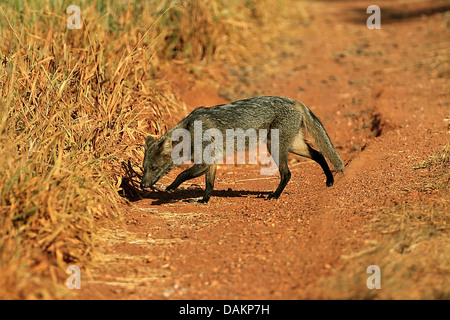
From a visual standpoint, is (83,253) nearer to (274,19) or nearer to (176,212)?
A: (176,212)

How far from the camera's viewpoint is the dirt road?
4.35 meters

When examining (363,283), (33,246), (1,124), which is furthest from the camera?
(1,124)

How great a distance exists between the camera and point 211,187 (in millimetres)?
6441

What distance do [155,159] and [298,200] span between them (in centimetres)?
161

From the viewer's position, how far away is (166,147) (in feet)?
20.7

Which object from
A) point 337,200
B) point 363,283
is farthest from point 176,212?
point 363,283

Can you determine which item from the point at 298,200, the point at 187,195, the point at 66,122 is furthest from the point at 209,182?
the point at 66,122

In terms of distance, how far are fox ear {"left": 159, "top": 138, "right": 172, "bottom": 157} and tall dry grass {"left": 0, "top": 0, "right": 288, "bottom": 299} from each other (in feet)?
1.24

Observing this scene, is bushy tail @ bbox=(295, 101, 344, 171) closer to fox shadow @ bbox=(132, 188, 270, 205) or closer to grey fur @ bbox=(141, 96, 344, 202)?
grey fur @ bbox=(141, 96, 344, 202)

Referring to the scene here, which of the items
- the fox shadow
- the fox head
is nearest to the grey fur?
the fox head

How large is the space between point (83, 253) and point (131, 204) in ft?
5.45

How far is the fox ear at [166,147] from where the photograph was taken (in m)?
6.30

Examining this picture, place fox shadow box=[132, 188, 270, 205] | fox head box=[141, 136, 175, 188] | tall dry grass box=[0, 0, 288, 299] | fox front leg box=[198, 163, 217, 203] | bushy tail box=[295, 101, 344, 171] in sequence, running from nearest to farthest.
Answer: tall dry grass box=[0, 0, 288, 299], fox head box=[141, 136, 175, 188], fox front leg box=[198, 163, 217, 203], bushy tail box=[295, 101, 344, 171], fox shadow box=[132, 188, 270, 205]

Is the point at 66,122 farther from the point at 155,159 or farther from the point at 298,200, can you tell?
the point at 298,200
